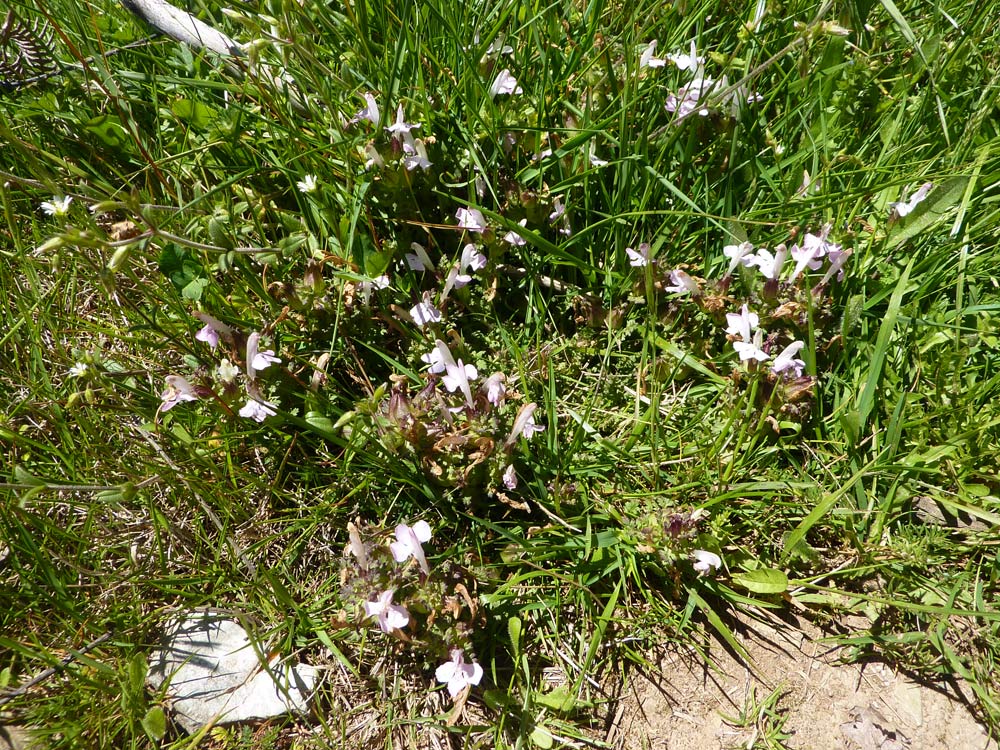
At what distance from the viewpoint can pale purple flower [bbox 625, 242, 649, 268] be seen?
→ 240 centimetres

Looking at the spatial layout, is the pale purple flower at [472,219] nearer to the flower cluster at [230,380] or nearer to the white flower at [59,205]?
the flower cluster at [230,380]

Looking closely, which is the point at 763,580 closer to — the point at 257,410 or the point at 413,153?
the point at 257,410

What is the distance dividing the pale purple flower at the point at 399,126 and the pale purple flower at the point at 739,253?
3.84ft

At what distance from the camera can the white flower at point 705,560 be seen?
2.05 meters

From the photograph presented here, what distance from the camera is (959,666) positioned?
204cm

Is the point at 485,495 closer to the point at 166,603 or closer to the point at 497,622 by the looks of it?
the point at 497,622

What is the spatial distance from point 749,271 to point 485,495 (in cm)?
125

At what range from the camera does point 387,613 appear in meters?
1.89

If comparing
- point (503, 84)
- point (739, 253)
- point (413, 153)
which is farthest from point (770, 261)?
point (413, 153)

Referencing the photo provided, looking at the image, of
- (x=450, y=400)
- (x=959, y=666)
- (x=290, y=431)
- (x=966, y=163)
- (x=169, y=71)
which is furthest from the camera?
(x=169, y=71)

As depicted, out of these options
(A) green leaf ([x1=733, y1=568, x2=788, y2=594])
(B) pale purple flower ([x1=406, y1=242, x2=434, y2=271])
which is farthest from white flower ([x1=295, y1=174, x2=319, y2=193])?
(A) green leaf ([x1=733, y1=568, x2=788, y2=594])

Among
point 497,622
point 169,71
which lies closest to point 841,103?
point 497,622

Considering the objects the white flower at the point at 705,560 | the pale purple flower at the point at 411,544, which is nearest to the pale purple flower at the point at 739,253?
the white flower at the point at 705,560

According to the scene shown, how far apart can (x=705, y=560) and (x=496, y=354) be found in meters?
1.00
